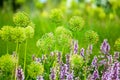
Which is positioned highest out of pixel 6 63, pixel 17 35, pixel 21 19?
pixel 21 19

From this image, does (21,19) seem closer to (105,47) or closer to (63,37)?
(63,37)

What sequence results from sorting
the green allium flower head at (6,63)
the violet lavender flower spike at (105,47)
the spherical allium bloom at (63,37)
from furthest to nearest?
the violet lavender flower spike at (105,47)
the spherical allium bloom at (63,37)
the green allium flower head at (6,63)

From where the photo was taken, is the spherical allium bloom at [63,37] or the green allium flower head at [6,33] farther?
the spherical allium bloom at [63,37]

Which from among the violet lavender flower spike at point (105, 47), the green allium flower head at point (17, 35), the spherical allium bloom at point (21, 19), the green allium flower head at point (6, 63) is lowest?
the green allium flower head at point (6, 63)

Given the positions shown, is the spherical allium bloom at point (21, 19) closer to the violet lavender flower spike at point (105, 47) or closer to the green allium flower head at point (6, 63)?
the green allium flower head at point (6, 63)

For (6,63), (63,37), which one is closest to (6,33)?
(6,63)

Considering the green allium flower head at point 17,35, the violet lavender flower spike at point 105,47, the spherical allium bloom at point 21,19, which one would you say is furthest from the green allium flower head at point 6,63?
the violet lavender flower spike at point 105,47

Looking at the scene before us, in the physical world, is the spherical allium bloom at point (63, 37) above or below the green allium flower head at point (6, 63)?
above

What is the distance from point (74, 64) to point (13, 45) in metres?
1.39

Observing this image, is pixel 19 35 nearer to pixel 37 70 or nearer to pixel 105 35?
pixel 37 70

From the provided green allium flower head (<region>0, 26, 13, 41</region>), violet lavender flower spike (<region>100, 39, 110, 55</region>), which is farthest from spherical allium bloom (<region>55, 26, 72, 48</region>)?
violet lavender flower spike (<region>100, 39, 110, 55</region>)

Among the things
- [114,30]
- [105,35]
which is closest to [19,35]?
[105,35]

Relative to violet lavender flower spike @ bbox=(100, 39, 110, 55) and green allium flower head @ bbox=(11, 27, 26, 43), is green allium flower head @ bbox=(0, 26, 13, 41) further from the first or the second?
violet lavender flower spike @ bbox=(100, 39, 110, 55)

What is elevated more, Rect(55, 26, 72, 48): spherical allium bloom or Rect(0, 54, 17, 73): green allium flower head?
Rect(55, 26, 72, 48): spherical allium bloom
